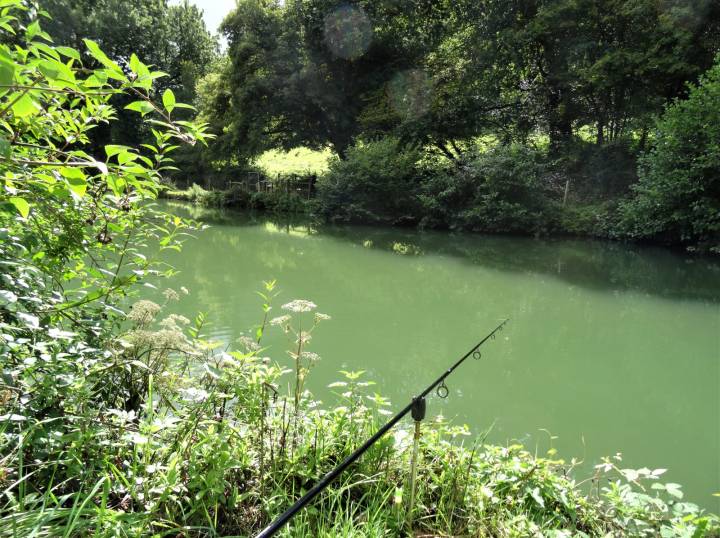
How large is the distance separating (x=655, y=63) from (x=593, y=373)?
11594 mm

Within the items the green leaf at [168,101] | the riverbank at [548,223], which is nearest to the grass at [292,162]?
the riverbank at [548,223]

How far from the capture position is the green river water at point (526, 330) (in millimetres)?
3723

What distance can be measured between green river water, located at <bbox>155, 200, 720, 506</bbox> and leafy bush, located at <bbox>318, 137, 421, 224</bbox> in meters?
3.98

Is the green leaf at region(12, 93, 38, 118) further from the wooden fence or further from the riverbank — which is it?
the wooden fence

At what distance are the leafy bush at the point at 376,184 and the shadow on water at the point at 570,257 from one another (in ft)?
2.80

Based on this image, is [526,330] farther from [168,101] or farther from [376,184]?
[376,184]

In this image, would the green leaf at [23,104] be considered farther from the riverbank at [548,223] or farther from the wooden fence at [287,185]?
the wooden fence at [287,185]

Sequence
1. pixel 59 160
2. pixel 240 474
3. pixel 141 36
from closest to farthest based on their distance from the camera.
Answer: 1. pixel 59 160
2. pixel 240 474
3. pixel 141 36

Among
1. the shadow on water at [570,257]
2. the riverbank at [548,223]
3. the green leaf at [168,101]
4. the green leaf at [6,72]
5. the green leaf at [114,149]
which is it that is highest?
the green leaf at [168,101]

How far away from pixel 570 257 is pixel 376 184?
6892mm

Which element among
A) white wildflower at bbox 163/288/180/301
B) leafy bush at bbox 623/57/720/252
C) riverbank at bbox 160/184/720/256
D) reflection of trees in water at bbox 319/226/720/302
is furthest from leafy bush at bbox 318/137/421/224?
white wildflower at bbox 163/288/180/301

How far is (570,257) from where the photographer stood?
11.2 meters

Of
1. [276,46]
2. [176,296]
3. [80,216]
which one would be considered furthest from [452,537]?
[276,46]

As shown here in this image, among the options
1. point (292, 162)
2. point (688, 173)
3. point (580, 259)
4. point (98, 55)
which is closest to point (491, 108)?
point (688, 173)
